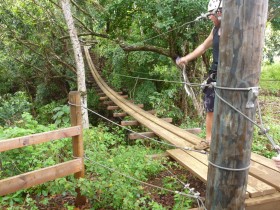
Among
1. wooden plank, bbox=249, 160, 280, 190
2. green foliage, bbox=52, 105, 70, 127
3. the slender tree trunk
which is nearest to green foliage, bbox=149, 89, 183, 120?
the slender tree trunk

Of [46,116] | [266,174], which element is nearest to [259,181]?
[266,174]

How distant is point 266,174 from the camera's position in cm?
255

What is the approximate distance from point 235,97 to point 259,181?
1.49 m

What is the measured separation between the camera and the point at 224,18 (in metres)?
1.36

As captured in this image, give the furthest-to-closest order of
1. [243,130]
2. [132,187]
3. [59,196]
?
1. [59,196]
2. [132,187]
3. [243,130]

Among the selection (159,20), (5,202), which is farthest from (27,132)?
(159,20)

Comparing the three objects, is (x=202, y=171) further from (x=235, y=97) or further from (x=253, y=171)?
(x=235, y=97)

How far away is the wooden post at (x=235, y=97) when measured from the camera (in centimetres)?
130

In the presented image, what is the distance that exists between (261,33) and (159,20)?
5.53 meters

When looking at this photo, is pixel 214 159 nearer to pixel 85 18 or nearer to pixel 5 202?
pixel 5 202

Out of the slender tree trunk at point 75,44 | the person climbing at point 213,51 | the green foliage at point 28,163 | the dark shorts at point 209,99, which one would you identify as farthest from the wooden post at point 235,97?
the slender tree trunk at point 75,44

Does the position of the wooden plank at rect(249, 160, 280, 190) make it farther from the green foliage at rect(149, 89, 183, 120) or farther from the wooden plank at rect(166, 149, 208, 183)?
the green foliage at rect(149, 89, 183, 120)

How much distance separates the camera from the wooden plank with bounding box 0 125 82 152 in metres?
2.18

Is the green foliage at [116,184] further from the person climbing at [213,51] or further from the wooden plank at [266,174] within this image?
the wooden plank at [266,174]
